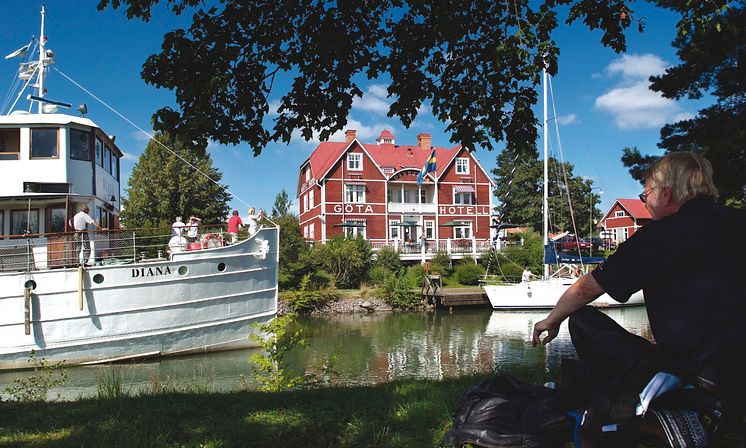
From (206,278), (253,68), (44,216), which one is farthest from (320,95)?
(44,216)

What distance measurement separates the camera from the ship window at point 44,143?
15.9 metres

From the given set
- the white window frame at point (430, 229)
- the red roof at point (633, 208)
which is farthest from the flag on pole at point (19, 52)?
the red roof at point (633, 208)

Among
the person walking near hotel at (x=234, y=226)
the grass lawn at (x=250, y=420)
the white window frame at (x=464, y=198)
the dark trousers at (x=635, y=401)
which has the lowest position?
the grass lawn at (x=250, y=420)

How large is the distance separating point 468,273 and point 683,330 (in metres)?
35.0

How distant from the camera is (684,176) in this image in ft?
8.52

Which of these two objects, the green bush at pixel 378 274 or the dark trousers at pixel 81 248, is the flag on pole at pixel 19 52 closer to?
the dark trousers at pixel 81 248

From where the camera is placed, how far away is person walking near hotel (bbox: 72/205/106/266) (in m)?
14.6

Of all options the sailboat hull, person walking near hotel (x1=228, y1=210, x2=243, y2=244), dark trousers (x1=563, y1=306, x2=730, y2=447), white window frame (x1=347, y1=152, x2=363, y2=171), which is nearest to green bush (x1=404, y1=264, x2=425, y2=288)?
the sailboat hull

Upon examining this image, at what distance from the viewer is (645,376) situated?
2338 mm

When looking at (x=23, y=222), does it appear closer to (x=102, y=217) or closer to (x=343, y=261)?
(x=102, y=217)

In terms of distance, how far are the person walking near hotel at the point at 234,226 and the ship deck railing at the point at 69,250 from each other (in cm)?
102

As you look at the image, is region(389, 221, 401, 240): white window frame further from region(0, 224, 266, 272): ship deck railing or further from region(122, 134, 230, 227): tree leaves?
region(0, 224, 266, 272): ship deck railing

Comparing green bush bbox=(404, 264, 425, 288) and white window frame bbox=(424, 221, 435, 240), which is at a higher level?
white window frame bbox=(424, 221, 435, 240)

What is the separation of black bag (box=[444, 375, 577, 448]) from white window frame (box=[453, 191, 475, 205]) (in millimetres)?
46387
